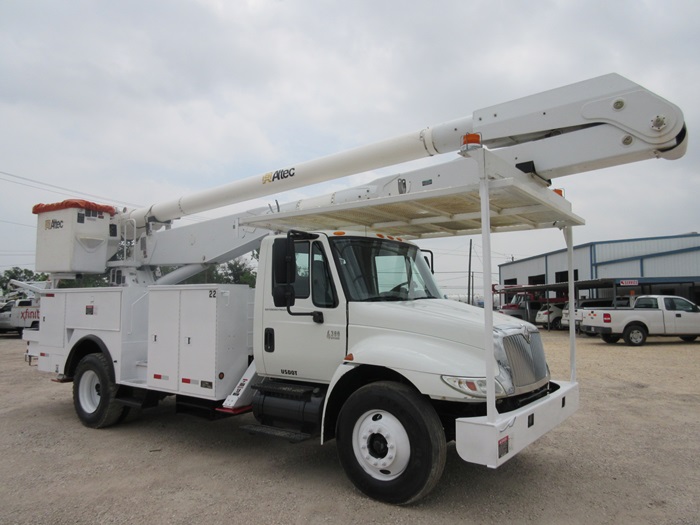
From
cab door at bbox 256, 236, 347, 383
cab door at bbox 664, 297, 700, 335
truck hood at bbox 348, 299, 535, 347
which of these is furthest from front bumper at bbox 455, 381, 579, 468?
cab door at bbox 664, 297, 700, 335

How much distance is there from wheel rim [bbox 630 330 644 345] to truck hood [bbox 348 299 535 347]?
1561 centimetres

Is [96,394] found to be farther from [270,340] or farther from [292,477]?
[292,477]

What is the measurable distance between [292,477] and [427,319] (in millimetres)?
2092

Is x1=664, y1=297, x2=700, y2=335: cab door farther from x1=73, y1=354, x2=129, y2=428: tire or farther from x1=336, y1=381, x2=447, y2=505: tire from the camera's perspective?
x1=73, y1=354, x2=129, y2=428: tire

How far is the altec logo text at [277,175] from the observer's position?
721 cm

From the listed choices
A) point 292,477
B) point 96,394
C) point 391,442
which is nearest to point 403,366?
point 391,442

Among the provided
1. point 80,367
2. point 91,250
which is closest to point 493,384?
point 80,367

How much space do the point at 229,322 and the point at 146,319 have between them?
6.17 ft

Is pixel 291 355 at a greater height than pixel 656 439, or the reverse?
pixel 291 355

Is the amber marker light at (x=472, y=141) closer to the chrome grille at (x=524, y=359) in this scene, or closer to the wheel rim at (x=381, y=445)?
the chrome grille at (x=524, y=359)

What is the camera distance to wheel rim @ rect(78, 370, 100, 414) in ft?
23.2

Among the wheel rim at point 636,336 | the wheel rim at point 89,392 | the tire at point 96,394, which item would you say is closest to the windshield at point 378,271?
the tire at point 96,394

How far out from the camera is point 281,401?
4977mm

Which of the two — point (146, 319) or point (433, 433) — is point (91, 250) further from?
point (433, 433)
